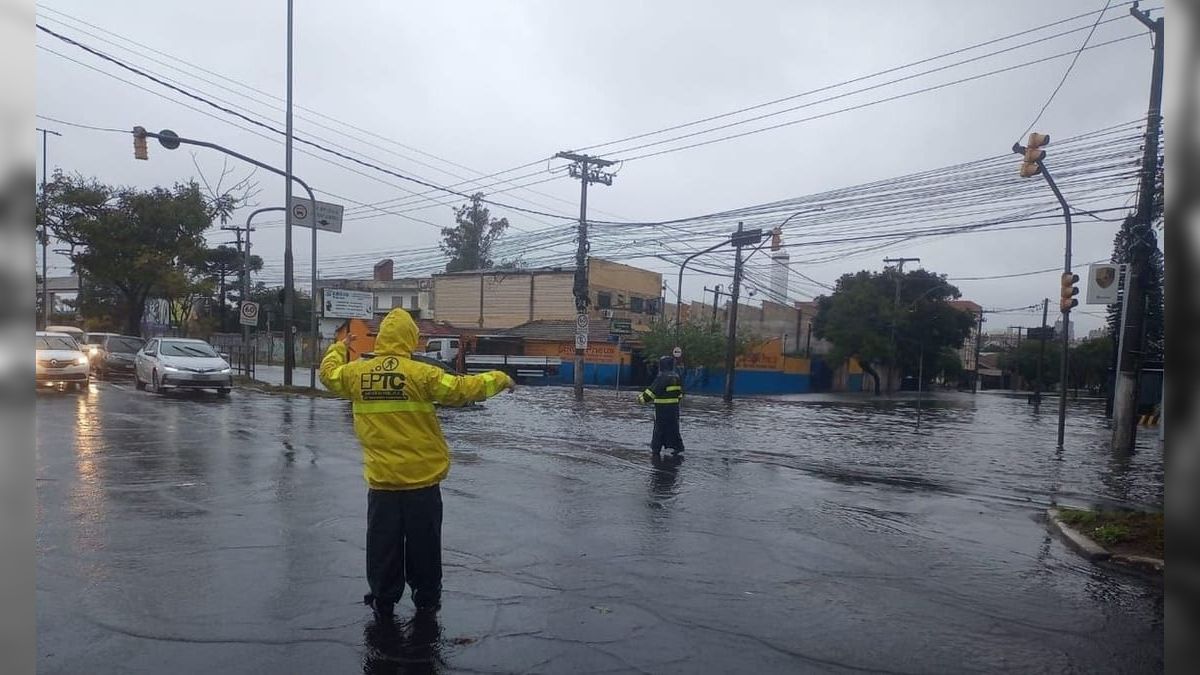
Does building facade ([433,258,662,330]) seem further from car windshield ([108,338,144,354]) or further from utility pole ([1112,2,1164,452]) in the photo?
utility pole ([1112,2,1164,452])

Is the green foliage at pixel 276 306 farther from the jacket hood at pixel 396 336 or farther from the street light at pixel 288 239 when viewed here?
the jacket hood at pixel 396 336

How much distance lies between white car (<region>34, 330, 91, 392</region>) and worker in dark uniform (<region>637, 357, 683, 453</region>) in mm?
14903

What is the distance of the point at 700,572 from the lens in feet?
21.0

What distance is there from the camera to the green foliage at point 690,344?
38.9 m

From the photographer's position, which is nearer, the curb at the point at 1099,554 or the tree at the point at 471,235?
the curb at the point at 1099,554

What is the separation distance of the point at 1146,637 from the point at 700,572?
2.88m

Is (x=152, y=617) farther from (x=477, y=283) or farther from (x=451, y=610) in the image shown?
(x=477, y=283)

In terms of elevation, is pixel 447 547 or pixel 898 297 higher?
pixel 898 297

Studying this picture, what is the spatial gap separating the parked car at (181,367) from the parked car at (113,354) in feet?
21.3

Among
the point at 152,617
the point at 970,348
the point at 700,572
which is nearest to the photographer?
the point at 152,617

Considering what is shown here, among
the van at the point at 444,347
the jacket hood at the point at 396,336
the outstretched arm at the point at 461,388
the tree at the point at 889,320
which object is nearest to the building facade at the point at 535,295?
the van at the point at 444,347

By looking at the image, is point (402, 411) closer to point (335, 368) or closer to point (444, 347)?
point (335, 368)

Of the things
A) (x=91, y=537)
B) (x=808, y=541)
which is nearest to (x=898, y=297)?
(x=808, y=541)

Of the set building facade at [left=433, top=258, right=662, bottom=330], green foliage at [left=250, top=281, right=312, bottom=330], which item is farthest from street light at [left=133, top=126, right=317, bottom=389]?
green foliage at [left=250, top=281, right=312, bottom=330]
